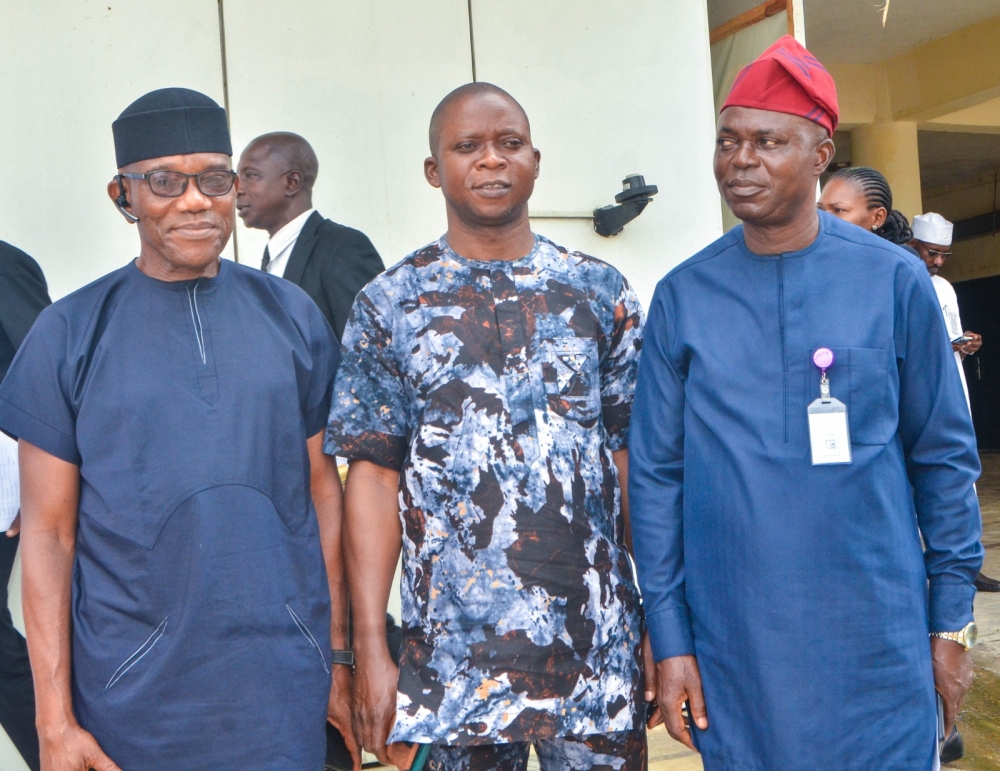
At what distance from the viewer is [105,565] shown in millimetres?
1890

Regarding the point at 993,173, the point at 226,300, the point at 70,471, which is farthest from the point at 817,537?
the point at 993,173

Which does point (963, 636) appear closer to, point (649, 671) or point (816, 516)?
point (816, 516)

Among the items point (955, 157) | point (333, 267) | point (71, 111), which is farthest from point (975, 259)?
point (71, 111)

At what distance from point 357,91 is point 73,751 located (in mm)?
3138

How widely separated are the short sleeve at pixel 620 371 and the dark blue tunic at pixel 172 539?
2.41 feet

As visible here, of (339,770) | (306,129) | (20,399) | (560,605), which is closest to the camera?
(20,399)

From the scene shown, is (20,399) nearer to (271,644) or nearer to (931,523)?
(271,644)

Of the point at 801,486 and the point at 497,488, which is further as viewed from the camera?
the point at 497,488

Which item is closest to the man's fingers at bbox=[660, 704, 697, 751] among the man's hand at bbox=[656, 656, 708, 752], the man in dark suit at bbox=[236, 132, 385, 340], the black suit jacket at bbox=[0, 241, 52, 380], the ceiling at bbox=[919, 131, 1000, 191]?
the man's hand at bbox=[656, 656, 708, 752]

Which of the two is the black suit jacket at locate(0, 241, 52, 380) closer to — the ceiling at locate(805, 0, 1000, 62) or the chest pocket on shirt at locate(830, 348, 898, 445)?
the chest pocket on shirt at locate(830, 348, 898, 445)

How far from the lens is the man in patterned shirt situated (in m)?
2.02

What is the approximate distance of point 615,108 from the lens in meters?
4.76

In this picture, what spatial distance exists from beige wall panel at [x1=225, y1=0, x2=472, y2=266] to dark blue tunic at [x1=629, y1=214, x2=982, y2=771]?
8.39 ft

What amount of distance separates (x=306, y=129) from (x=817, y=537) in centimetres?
306
